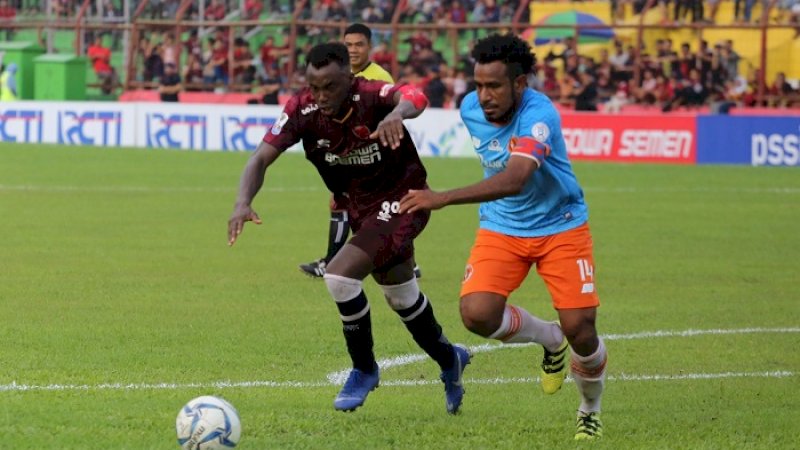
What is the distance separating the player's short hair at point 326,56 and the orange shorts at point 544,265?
43.6 inches

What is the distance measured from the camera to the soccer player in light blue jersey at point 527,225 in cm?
707

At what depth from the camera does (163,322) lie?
10766 millimetres

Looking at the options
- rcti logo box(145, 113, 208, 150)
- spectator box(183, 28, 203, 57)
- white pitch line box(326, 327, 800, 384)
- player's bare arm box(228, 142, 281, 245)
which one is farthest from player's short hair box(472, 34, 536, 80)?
spectator box(183, 28, 203, 57)

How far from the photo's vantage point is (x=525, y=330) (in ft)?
25.2

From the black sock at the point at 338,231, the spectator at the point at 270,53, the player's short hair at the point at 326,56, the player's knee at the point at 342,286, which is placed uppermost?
the player's short hair at the point at 326,56

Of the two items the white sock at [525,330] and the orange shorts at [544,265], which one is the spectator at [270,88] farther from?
the orange shorts at [544,265]

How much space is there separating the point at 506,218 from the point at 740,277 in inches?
280

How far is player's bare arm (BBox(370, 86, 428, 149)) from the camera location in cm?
725

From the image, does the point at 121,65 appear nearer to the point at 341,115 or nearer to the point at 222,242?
the point at 222,242

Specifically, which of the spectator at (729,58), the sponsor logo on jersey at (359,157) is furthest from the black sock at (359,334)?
the spectator at (729,58)

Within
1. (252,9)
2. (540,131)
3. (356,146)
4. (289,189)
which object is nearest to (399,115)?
(356,146)

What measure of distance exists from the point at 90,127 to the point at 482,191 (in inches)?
1109

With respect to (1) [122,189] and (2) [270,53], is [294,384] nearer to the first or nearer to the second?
(1) [122,189]

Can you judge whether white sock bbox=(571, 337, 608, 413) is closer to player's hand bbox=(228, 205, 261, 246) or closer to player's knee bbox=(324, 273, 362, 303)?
player's knee bbox=(324, 273, 362, 303)
